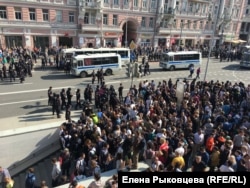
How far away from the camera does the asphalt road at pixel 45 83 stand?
17.5 metres

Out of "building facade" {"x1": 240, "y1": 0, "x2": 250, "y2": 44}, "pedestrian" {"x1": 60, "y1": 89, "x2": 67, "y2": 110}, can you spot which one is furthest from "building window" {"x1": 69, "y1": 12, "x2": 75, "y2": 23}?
"building facade" {"x1": 240, "y1": 0, "x2": 250, "y2": 44}

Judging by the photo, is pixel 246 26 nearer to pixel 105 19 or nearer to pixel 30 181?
pixel 105 19

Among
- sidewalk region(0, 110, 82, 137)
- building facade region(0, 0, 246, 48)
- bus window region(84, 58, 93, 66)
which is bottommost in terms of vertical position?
sidewalk region(0, 110, 82, 137)

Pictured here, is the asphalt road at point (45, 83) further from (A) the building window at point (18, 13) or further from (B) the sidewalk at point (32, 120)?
(A) the building window at point (18, 13)

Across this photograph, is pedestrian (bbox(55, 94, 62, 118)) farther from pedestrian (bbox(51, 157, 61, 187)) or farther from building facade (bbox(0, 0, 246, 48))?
building facade (bbox(0, 0, 246, 48))

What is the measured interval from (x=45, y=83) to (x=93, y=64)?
206 inches

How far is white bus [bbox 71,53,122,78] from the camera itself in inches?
1001

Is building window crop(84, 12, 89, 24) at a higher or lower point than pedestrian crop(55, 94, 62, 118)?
higher

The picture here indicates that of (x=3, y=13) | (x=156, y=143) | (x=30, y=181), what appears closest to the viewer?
(x=30, y=181)

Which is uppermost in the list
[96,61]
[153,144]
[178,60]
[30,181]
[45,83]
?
[96,61]

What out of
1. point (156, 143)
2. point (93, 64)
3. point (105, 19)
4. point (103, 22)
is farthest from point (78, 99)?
point (105, 19)

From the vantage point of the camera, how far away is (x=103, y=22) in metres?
40.1

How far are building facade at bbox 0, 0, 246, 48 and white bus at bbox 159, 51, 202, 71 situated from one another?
11.9 ft

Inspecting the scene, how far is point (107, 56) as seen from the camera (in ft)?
88.5
